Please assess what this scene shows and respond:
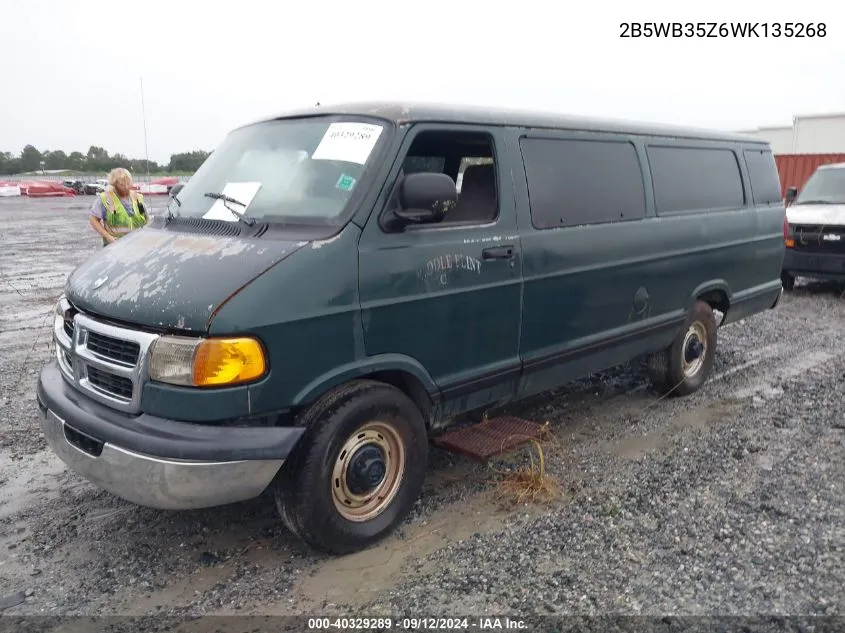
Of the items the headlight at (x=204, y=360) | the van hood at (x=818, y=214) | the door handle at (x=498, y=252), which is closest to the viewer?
the headlight at (x=204, y=360)

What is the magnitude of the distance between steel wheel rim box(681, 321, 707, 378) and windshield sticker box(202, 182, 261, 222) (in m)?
3.72

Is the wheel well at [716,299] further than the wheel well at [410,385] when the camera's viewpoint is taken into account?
Yes

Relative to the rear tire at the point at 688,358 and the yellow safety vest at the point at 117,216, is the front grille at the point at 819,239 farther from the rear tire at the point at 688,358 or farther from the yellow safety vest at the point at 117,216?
Answer: the yellow safety vest at the point at 117,216

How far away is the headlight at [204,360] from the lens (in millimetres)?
2867

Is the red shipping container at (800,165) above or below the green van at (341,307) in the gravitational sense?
above

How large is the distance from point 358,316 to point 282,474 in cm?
83

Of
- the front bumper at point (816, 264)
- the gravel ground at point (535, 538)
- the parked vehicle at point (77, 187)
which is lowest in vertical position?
the gravel ground at point (535, 538)

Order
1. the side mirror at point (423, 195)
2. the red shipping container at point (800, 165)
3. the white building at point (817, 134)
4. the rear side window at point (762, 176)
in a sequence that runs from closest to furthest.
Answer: the side mirror at point (423, 195) → the rear side window at point (762, 176) → the red shipping container at point (800, 165) → the white building at point (817, 134)

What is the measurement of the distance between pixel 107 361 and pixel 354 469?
4.17 feet

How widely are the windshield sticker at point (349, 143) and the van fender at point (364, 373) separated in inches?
39.8

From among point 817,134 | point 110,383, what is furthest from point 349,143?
point 817,134

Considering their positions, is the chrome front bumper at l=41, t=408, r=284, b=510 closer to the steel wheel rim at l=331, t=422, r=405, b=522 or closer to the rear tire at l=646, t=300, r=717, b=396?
the steel wheel rim at l=331, t=422, r=405, b=522

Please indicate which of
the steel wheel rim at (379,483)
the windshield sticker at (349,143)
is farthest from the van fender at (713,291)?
the windshield sticker at (349,143)

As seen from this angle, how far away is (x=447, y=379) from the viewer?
3.72 meters
